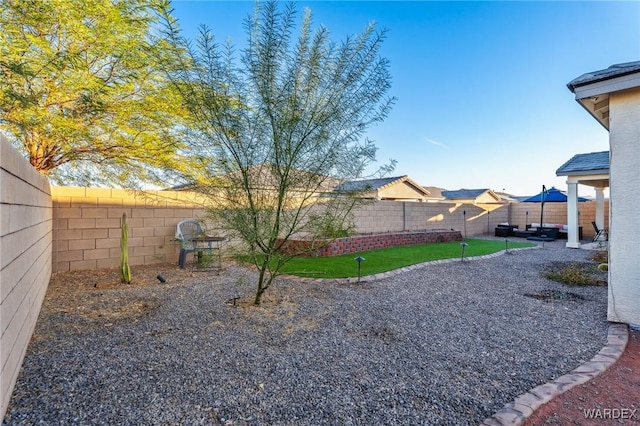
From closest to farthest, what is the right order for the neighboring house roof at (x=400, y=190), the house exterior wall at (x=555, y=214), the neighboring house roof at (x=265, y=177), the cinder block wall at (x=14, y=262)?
the cinder block wall at (x=14, y=262)
the neighboring house roof at (x=265, y=177)
the house exterior wall at (x=555, y=214)
the neighboring house roof at (x=400, y=190)

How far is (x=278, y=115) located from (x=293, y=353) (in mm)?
2774

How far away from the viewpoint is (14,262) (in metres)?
2.39

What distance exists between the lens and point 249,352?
10.1ft

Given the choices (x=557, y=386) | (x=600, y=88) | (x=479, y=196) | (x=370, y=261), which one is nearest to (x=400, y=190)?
(x=479, y=196)

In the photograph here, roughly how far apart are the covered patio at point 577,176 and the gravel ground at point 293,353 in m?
7.87

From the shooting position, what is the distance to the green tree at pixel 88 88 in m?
5.49

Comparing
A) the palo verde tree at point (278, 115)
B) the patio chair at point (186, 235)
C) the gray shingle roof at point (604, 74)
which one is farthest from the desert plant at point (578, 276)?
the patio chair at point (186, 235)

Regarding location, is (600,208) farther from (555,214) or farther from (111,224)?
(111,224)

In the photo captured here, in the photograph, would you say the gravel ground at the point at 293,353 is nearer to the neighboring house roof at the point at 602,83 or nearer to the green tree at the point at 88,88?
the green tree at the point at 88,88

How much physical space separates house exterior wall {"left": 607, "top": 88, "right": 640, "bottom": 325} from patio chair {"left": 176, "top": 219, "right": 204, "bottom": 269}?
23.6 ft

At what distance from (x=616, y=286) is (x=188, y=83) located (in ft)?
20.0

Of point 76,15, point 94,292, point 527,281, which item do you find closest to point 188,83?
point 94,292

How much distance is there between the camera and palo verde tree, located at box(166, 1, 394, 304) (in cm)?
373

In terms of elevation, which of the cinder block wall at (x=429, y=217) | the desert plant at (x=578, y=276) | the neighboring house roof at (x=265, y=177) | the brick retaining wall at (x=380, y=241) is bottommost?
the desert plant at (x=578, y=276)
